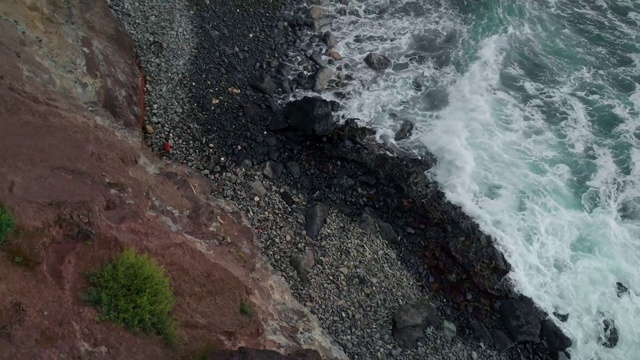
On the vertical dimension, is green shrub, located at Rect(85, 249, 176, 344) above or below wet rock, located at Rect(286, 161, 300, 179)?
above

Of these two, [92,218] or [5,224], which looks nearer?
[5,224]

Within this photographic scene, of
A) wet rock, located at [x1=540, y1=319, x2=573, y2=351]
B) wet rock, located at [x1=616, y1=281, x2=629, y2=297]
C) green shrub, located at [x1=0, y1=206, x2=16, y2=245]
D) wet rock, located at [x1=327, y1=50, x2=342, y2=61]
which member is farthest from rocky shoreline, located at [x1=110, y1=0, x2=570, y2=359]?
green shrub, located at [x1=0, y1=206, x2=16, y2=245]

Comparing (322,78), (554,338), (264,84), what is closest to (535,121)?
(322,78)

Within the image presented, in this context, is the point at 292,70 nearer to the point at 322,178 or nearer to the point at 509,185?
the point at 322,178

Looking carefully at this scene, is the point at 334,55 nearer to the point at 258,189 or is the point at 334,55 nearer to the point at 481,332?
the point at 258,189

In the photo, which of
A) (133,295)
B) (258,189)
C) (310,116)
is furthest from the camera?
(310,116)

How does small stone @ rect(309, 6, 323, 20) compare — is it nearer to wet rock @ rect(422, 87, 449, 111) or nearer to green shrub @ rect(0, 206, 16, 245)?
wet rock @ rect(422, 87, 449, 111)

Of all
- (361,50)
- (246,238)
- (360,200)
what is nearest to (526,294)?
(360,200)
